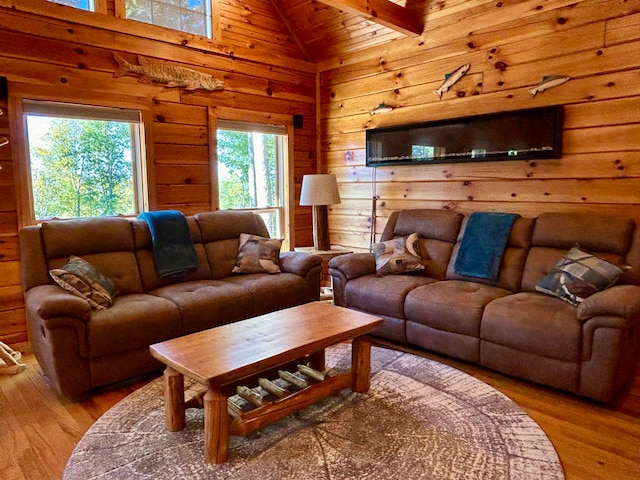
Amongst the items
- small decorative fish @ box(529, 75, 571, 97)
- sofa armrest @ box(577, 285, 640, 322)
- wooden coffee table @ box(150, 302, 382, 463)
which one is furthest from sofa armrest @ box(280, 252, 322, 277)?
small decorative fish @ box(529, 75, 571, 97)

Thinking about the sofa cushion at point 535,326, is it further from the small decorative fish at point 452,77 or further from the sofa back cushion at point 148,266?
the sofa back cushion at point 148,266

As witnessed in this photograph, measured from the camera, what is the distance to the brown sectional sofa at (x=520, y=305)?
246 cm

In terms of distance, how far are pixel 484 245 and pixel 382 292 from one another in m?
0.87

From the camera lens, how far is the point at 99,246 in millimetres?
3328

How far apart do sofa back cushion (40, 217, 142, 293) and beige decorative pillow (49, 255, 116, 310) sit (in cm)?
15

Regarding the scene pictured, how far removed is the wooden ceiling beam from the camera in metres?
3.49

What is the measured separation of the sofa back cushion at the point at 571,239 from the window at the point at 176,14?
11.4 ft

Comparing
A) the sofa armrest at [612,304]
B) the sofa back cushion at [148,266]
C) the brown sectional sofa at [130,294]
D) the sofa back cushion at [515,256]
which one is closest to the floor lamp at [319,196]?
the brown sectional sofa at [130,294]

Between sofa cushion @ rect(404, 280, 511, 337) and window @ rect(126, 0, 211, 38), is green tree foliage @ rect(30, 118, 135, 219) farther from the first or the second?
sofa cushion @ rect(404, 280, 511, 337)

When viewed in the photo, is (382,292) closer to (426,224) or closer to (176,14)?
(426,224)

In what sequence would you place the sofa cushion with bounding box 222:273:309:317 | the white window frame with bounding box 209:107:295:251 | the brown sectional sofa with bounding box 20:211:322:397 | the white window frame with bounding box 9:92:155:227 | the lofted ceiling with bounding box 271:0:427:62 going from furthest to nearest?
the white window frame with bounding box 209:107:295:251
the lofted ceiling with bounding box 271:0:427:62
the sofa cushion with bounding box 222:273:309:317
the white window frame with bounding box 9:92:155:227
the brown sectional sofa with bounding box 20:211:322:397

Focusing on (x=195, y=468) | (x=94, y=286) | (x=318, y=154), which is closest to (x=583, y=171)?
(x=318, y=154)

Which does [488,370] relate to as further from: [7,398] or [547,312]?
[7,398]

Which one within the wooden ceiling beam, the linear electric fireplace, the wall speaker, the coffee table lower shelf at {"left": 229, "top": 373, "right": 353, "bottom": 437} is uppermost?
the wooden ceiling beam
